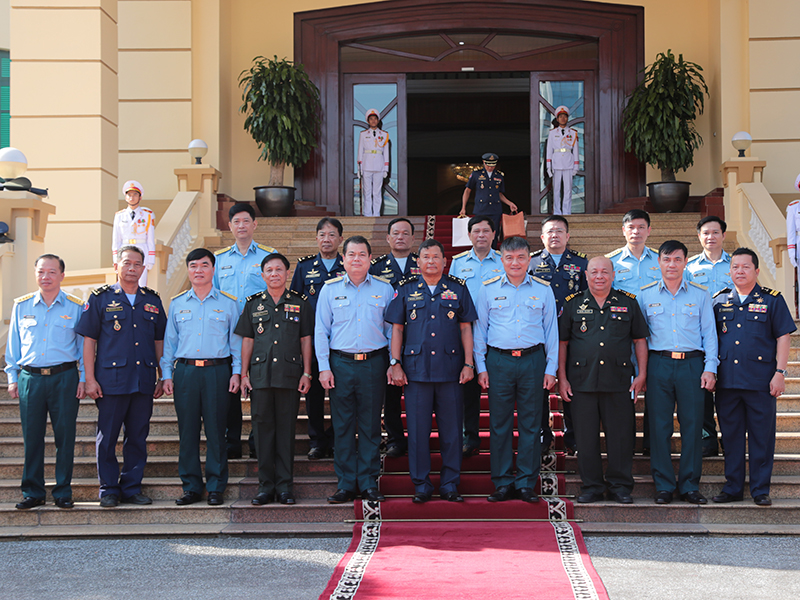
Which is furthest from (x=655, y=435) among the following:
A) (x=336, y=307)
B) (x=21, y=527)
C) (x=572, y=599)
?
(x=21, y=527)

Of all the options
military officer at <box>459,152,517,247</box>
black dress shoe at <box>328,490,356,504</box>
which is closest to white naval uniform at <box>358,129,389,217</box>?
military officer at <box>459,152,517,247</box>

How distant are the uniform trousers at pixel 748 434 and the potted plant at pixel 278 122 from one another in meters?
6.91

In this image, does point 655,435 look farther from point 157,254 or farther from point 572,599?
point 157,254

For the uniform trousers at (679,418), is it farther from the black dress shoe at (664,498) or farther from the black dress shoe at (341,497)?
the black dress shoe at (341,497)

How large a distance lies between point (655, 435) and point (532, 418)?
76cm

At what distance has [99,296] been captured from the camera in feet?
16.5

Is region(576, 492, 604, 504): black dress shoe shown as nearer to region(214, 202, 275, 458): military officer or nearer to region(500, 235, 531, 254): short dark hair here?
region(500, 235, 531, 254): short dark hair

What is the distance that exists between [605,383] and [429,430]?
108cm

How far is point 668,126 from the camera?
34.2 ft

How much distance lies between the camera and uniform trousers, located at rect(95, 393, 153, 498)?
16.2 feet

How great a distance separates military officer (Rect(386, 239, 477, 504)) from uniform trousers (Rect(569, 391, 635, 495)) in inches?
28.4

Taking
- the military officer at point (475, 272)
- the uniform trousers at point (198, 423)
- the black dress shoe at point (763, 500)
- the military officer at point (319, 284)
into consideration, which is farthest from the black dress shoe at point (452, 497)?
the black dress shoe at point (763, 500)

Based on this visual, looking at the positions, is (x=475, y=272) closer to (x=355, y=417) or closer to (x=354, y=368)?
(x=354, y=368)

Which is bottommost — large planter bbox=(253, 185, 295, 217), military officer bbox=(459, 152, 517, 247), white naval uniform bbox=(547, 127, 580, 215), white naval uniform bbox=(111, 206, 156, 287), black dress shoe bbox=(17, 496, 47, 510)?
black dress shoe bbox=(17, 496, 47, 510)
